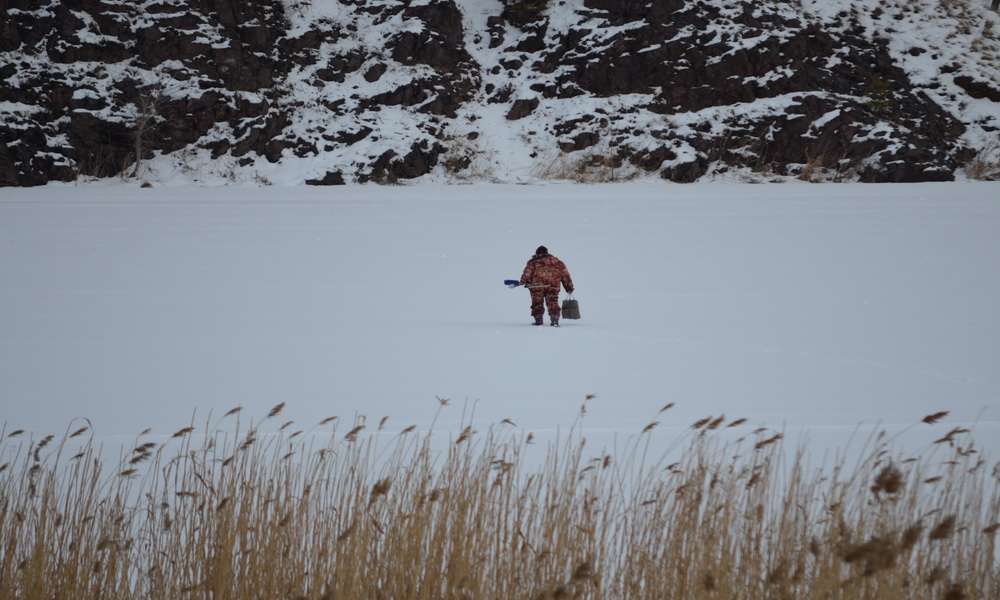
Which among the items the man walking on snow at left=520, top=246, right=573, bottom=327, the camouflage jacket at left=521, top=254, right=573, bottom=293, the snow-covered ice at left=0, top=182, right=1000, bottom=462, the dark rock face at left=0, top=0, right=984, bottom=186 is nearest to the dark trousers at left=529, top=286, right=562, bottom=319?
the man walking on snow at left=520, top=246, right=573, bottom=327

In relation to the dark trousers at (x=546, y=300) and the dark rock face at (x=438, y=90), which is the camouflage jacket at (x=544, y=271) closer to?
the dark trousers at (x=546, y=300)

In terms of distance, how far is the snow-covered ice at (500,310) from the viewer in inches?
Answer: 322

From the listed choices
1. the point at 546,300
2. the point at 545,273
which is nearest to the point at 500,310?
the point at 546,300

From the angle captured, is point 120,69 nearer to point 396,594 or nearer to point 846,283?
point 846,283

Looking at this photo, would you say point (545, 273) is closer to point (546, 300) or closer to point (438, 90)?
point (546, 300)

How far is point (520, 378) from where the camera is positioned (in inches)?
358

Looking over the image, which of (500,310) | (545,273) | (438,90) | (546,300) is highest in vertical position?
(438,90)

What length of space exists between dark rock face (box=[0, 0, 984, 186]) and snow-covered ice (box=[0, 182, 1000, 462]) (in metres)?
4.42

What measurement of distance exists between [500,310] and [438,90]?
965 inches

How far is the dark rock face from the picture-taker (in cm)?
3244

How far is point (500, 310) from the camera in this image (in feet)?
46.1

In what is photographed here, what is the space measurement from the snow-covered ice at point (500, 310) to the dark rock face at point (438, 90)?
14.5 feet

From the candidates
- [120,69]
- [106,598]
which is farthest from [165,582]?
[120,69]

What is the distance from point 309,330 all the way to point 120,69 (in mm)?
27817
